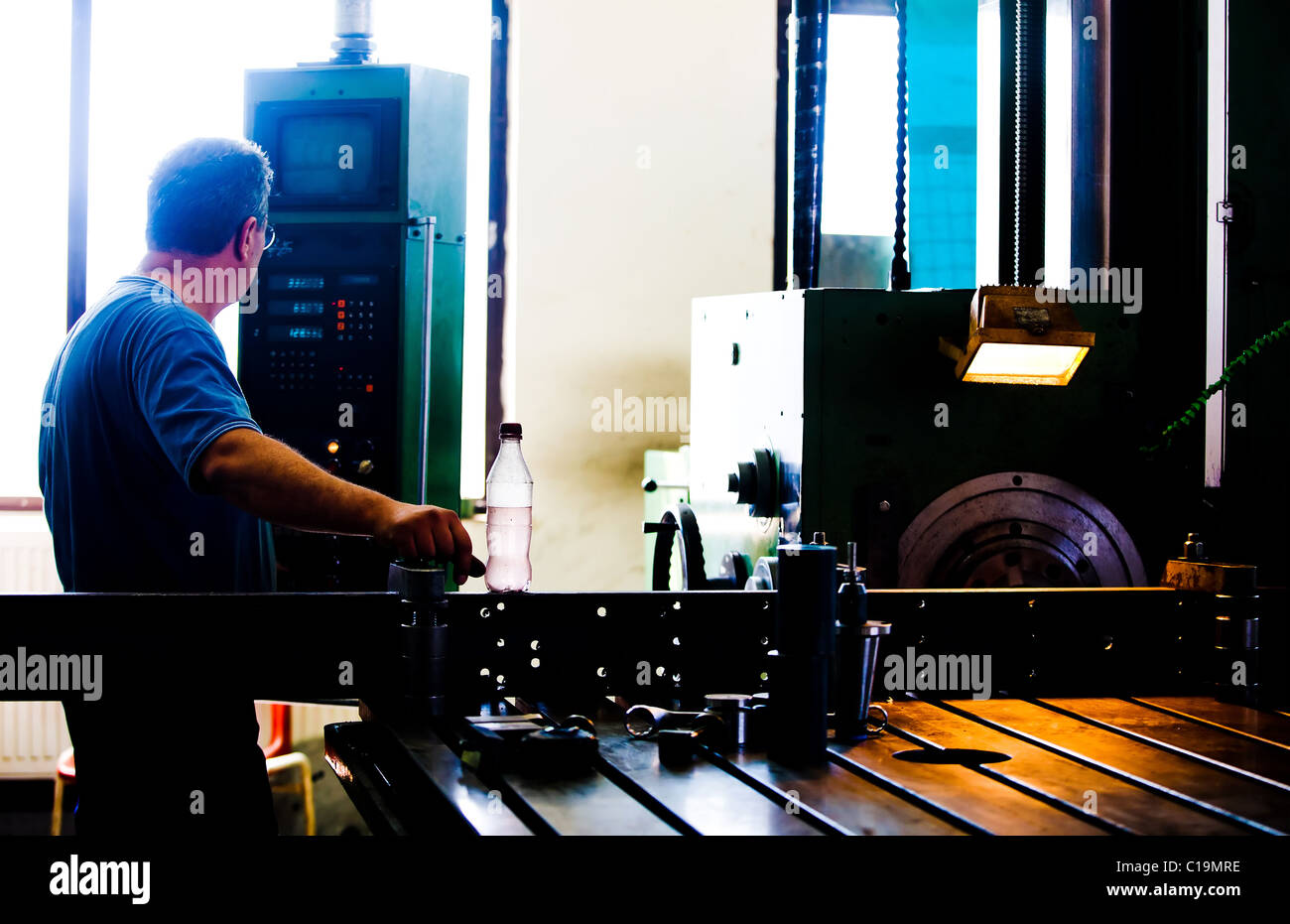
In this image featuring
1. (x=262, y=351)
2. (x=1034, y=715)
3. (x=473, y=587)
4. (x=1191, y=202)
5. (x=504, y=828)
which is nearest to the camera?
(x=504, y=828)

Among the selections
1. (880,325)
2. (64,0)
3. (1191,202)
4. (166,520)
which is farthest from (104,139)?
(1191,202)

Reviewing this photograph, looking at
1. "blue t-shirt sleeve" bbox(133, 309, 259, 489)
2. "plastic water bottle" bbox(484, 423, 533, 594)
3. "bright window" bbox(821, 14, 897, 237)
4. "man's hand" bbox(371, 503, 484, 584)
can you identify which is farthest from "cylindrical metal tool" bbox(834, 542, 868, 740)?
"bright window" bbox(821, 14, 897, 237)

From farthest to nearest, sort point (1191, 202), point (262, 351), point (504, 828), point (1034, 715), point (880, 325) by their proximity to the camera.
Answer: point (262, 351)
point (1191, 202)
point (880, 325)
point (1034, 715)
point (504, 828)

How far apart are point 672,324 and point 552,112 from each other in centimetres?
74

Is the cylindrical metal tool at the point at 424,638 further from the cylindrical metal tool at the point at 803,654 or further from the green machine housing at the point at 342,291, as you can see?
the green machine housing at the point at 342,291

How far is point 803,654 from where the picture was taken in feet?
3.76

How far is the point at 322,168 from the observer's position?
269cm

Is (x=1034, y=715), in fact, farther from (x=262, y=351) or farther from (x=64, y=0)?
(x=64, y=0)

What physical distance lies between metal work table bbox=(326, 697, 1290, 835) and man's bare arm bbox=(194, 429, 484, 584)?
7.9 inches

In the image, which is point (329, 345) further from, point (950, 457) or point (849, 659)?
point (849, 659)

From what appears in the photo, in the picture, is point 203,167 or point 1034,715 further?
point 203,167

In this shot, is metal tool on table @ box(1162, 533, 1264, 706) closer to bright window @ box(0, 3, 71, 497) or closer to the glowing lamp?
the glowing lamp

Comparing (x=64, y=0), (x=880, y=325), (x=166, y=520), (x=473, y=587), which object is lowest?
(x=473, y=587)

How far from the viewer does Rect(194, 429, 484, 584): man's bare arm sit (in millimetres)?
1289
